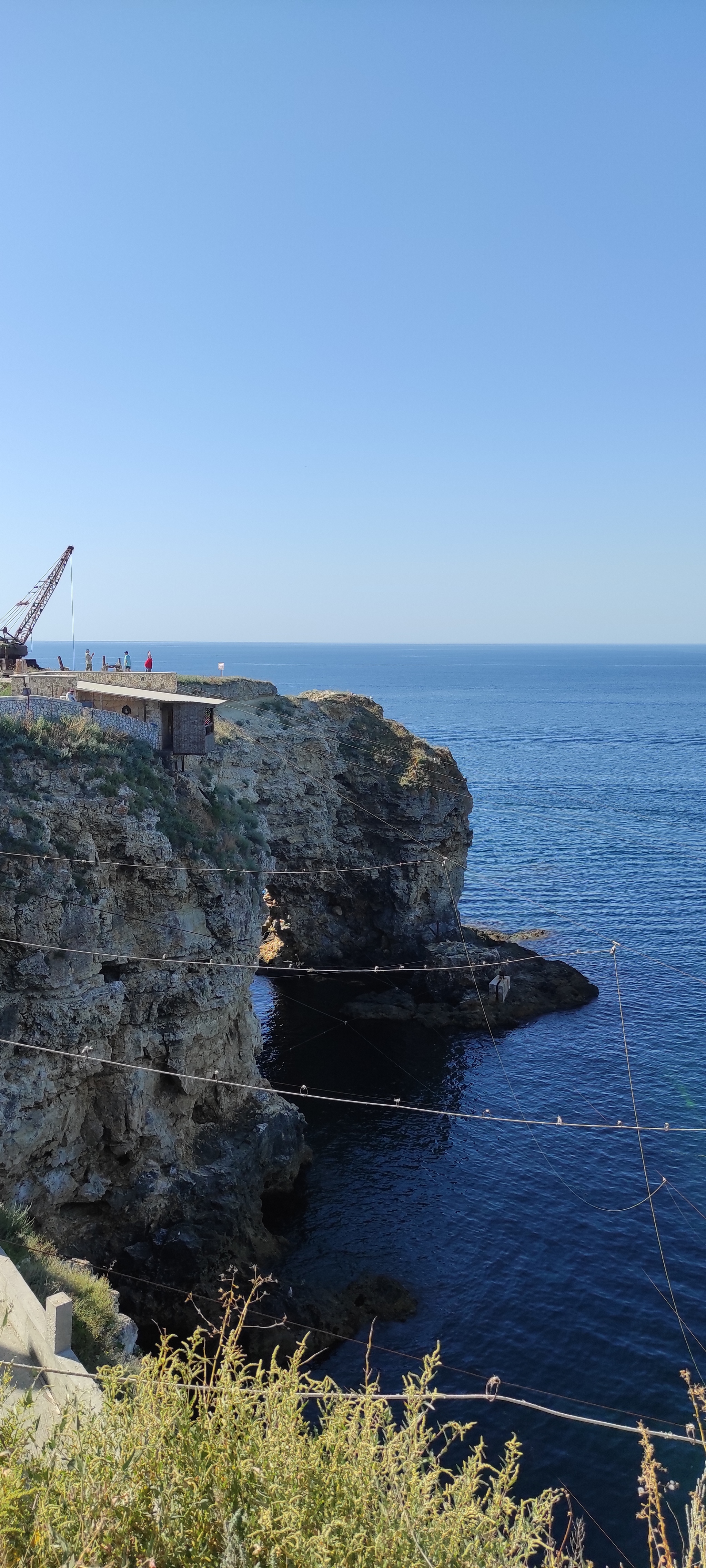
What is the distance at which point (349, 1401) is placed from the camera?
401 inches

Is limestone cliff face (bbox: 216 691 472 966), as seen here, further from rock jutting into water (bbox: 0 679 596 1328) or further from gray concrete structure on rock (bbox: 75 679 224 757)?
gray concrete structure on rock (bbox: 75 679 224 757)

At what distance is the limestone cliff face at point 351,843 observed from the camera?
51.6 meters

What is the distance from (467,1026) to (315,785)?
15175 millimetres

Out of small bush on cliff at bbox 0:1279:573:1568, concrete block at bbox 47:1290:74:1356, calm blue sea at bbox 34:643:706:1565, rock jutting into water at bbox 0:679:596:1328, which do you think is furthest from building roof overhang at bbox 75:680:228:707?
small bush on cliff at bbox 0:1279:573:1568

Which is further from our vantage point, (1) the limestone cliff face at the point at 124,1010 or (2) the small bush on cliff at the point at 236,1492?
(1) the limestone cliff face at the point at 124,1010

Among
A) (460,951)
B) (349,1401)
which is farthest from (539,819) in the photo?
(349,1401)

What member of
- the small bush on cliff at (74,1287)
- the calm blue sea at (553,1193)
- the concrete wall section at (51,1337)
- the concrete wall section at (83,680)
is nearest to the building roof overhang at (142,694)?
the concrete wall section at (83,680)

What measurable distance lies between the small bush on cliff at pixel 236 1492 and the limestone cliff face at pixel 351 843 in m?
41.1

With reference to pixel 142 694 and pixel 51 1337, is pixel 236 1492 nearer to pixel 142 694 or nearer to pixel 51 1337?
→ pixel 51 1337

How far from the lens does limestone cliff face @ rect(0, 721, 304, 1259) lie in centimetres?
2436

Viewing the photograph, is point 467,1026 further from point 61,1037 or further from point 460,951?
point 61,1037

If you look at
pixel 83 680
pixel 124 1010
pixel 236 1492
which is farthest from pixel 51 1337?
pixel 83 680

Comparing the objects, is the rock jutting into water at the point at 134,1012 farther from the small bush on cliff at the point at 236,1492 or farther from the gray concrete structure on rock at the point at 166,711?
the small bush on cliff at the point at 236,1492

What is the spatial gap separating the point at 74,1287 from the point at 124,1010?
32.6 feet
